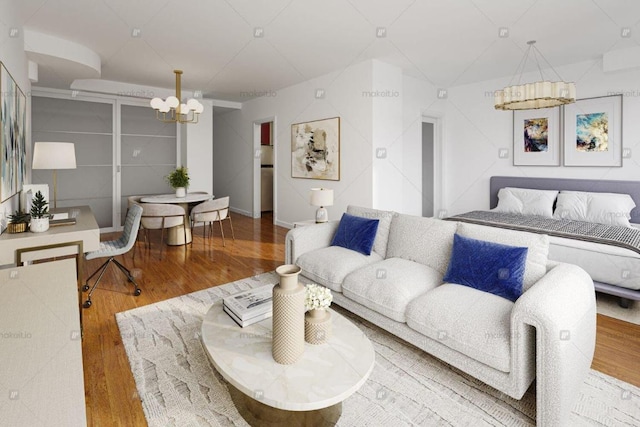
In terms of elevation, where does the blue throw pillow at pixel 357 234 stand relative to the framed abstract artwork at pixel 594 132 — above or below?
below

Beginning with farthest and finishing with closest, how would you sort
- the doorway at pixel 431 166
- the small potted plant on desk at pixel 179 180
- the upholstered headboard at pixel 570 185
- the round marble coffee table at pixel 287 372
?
the doorway at pixel 431 166, the small potted plant on desk at pixel 179 180, the upholstered headboard at pixel 570 185, the round marble coffee table at pixel 287 372

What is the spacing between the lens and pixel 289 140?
6.46 meters

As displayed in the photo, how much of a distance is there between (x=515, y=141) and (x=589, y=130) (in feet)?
3.18

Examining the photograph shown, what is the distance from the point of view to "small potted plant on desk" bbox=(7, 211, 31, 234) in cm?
260

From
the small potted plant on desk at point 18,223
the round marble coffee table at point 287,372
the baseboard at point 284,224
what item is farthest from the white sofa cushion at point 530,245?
the baseboard at point 284,224

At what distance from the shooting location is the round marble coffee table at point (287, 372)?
1.46 meters

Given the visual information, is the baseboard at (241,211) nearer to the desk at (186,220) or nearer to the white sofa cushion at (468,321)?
the desk at (186,220)

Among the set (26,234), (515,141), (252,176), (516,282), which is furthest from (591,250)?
(252,176)

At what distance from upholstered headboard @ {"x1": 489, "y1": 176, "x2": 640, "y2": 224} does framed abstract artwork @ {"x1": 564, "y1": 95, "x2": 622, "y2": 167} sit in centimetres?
26

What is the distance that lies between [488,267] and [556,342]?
2.33 ft

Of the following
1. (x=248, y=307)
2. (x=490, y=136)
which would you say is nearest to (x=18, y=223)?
(x=248, y=307)

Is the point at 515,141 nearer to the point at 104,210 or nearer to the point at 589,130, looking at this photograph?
the point at 589,130

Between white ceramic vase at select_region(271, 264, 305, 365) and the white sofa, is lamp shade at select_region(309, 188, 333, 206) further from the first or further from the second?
white ceramic vase at select_region(271, 264, 305, 365)

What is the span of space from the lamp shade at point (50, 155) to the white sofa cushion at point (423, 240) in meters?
3.40
